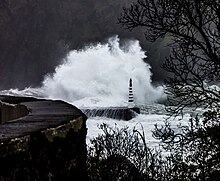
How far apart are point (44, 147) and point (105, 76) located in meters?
34.0

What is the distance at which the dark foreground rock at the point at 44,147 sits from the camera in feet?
6.06

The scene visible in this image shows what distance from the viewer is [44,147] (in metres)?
2.07

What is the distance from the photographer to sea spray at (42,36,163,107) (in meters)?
33.2

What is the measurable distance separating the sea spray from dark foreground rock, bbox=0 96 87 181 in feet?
92.5

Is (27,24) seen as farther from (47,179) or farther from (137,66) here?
(47,179)

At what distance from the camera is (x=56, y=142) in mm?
2164

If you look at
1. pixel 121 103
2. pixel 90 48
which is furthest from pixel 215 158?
pixel 90 48

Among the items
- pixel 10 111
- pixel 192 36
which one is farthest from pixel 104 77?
pixel 10 111

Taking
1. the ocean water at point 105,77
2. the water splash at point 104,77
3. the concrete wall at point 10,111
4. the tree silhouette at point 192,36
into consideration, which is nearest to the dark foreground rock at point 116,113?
the ocean water at point 105,77

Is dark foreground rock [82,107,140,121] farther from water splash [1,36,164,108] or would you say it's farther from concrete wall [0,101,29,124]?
concrete wall [0,101,29,124]

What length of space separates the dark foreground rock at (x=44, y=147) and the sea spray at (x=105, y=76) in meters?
28.2

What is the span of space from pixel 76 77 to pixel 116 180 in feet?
93.9

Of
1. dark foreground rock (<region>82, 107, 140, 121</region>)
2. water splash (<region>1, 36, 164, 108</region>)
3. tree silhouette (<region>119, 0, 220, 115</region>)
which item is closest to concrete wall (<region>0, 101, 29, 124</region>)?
tree silhouette (<region>119, 0, 220, 115</region>)

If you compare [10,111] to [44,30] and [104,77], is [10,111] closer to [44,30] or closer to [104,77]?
[104,77]
